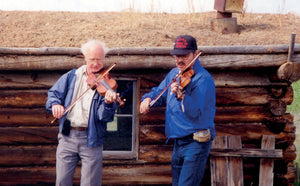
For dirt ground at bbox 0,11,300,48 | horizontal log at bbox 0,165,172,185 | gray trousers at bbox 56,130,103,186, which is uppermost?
dirt ground at bbox 0,11,300,48

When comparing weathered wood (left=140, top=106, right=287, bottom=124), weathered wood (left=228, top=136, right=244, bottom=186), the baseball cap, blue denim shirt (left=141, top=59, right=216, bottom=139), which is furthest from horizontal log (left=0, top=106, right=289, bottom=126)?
the baseball cap

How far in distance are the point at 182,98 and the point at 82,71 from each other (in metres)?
1.23

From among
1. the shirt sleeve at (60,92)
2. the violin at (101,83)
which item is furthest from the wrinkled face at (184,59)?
the shirt sleeve at (60,92)

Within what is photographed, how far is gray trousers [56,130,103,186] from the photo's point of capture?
4.07 meters

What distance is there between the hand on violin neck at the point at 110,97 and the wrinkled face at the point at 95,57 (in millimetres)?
402

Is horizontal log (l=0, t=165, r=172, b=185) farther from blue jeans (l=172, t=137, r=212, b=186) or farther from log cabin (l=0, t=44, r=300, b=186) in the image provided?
blue jeans (l=172, t=137, r=212, b=186)

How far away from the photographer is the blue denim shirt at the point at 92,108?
3943 mm

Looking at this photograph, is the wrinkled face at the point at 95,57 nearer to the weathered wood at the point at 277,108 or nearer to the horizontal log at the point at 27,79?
the horizontal log at the point at 27,79

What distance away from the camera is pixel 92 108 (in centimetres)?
405

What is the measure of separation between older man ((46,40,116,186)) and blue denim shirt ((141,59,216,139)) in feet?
2.32

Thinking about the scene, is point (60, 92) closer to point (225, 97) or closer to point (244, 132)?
point (225, 97)

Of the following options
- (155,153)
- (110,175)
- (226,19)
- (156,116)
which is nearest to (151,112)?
(156,116)

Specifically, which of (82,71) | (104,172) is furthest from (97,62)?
(104,172)

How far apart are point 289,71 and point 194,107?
7.22 ft
